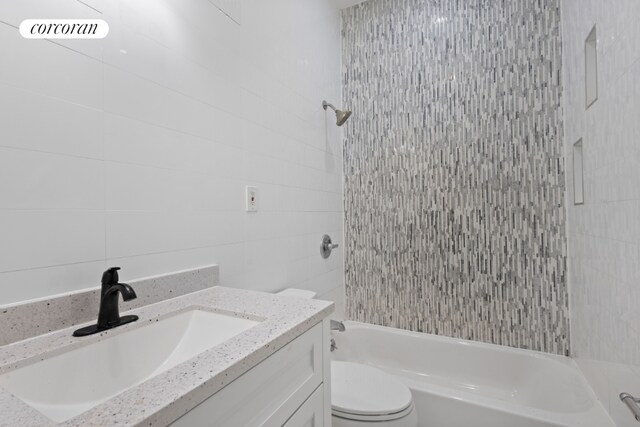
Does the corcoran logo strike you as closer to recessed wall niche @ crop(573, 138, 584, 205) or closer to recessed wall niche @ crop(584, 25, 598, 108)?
recessed wall niche @ crop(584, 25, 598, 108)

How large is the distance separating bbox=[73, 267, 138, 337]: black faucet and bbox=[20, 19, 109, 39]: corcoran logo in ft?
1.96

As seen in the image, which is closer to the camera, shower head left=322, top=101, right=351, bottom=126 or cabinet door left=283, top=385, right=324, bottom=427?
cabinet door left=283, top=385, right=324, bottom=427

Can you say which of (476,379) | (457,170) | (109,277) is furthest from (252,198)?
(476,379)

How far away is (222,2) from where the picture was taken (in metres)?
1.26

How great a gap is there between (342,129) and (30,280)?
1982mm

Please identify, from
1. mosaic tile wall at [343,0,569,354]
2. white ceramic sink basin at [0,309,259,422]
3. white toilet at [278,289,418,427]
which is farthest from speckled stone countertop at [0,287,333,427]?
mosaic tile wall at [343,0,569,354]

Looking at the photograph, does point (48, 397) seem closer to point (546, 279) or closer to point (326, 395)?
point (326, 395)

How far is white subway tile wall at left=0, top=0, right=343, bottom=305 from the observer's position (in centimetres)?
72

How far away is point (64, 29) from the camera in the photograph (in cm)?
79

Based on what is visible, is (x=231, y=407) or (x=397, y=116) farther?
(x=397, y=116)

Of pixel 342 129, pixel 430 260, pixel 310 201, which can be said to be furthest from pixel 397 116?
pixel 430 260

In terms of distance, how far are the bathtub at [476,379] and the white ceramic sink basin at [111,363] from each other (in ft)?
3.76

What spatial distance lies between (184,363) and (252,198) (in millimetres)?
894

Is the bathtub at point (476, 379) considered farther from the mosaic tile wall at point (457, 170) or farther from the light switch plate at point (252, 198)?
the light switch plate at point (252, 198)
